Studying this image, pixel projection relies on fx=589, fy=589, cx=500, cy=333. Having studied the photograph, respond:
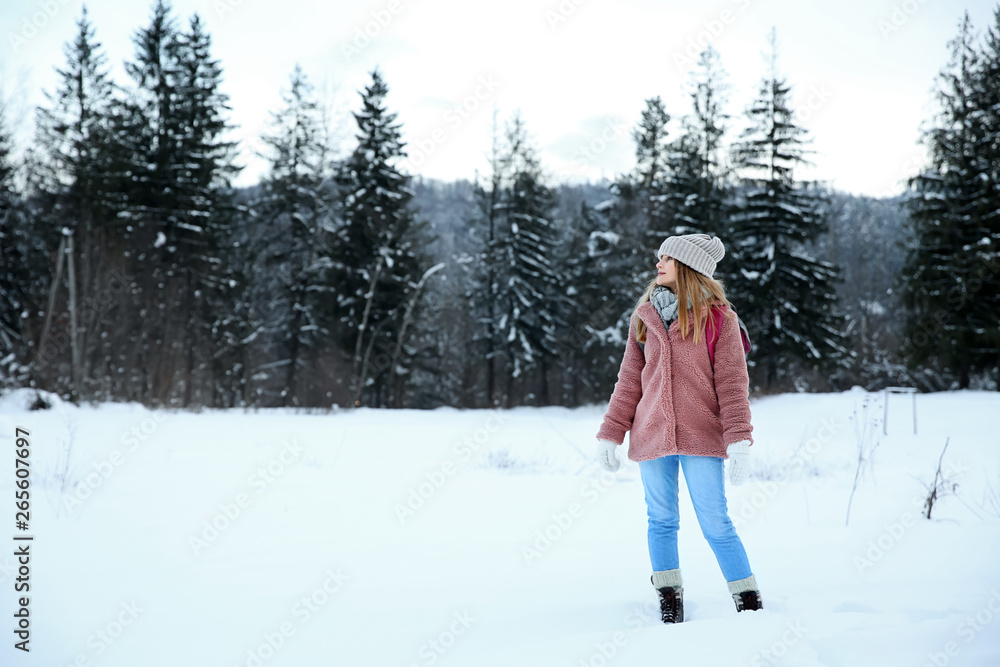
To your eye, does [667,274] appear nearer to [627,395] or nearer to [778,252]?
[627,395]

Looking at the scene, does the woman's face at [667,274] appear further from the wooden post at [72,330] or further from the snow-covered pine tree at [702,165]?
the snow-covered pine tree at [702,165]

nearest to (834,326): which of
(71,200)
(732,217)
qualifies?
(732,217)

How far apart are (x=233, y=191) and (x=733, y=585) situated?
24.1 metres

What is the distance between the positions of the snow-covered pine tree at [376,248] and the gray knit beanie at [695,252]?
17440 mm

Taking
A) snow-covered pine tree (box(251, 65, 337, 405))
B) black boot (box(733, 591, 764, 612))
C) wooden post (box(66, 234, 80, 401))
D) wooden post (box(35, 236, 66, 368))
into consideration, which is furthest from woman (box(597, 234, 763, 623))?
snow-covered pine tree (box(251, 65, 337, 405))

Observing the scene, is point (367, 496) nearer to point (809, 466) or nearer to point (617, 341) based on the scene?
point (809, 466)

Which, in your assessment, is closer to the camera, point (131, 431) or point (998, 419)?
point (131, 431)

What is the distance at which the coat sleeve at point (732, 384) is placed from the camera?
2.46m

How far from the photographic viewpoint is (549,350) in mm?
25141

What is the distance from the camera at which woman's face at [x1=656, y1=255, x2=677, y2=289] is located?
271 cm

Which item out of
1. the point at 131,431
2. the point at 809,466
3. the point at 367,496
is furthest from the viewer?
the point at 131,431

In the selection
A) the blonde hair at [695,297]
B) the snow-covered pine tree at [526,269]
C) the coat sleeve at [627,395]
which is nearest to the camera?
the blonde hair at [695,297]

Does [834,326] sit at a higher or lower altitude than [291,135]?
lower

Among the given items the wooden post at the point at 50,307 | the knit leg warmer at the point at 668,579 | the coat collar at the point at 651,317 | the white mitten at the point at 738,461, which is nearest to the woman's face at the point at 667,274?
the coat collar at the point at 651,317
